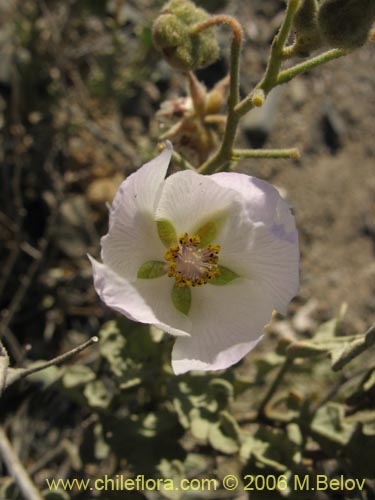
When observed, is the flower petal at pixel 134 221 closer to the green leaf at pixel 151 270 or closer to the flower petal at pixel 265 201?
the green leaf at pixel 151 270

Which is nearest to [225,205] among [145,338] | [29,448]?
[145,338]

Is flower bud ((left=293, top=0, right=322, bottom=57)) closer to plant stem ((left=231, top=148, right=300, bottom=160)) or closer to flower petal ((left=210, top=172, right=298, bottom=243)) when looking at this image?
plant stem ((left=231, top=148, right=300, bottom=160))

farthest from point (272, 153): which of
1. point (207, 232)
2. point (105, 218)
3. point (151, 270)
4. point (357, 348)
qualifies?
point (105, 218)

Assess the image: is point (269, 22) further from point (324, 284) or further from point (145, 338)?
point (145, 338)

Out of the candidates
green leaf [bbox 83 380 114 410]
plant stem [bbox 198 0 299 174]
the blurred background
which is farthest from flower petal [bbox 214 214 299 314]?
green leaf [bbox 83 380 114 410]

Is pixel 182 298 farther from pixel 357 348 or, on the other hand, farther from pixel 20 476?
pixel 20 476
